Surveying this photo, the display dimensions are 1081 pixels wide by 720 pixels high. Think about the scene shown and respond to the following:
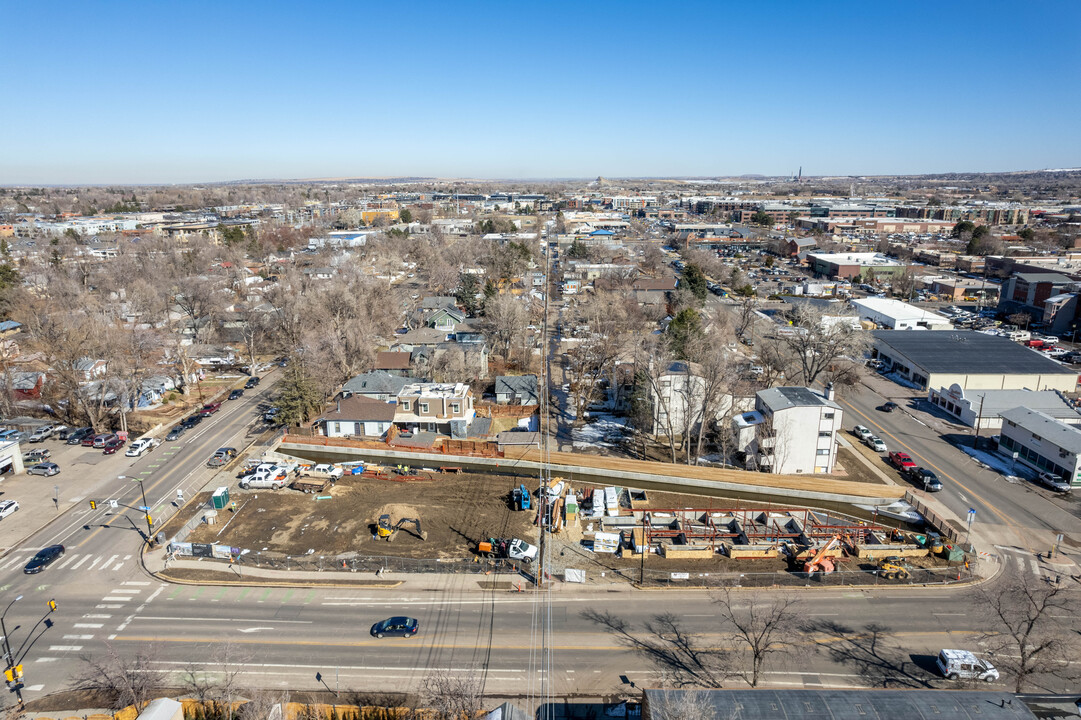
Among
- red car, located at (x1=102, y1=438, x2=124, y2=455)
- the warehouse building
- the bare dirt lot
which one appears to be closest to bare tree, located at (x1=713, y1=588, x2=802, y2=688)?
the bare dirt lot

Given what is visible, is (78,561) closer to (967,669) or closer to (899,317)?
(967,669)

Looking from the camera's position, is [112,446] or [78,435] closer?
[112,446]

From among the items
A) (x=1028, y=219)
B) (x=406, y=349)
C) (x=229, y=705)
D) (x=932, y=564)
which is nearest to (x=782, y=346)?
(x=932, y=564)

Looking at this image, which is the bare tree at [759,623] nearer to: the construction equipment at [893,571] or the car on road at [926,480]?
A: the construction equipment at [893,571]

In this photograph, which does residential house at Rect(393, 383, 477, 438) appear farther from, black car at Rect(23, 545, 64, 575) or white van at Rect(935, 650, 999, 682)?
white van at Rect(935, 650, 999, 682)

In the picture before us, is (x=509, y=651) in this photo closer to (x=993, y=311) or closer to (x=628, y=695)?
(x=628, y=695)

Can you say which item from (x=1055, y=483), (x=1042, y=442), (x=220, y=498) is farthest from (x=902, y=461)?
(x=220, y=498)

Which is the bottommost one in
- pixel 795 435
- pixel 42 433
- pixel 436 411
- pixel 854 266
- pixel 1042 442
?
pixel 42 433

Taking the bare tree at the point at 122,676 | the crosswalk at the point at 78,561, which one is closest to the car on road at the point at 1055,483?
the bare tree at the point at 122,676
